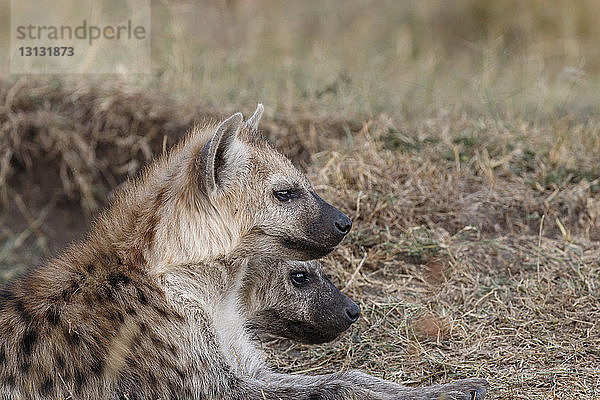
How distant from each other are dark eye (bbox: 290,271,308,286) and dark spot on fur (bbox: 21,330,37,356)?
997 millimetres

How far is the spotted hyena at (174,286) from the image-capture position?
2.58 metres

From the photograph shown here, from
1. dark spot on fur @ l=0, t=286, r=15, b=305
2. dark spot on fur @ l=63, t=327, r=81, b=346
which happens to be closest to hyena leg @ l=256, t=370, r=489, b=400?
dark spot on fur @ l=63, t=327, r=81, b=346

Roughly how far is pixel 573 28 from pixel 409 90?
3106mm

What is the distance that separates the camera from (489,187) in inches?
162

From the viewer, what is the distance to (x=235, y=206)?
2816 mm

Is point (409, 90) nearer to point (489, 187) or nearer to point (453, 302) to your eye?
point (489, 187)

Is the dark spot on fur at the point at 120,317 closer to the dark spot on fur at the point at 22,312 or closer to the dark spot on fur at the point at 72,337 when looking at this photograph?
the dark spot on fur at the point at 72,337

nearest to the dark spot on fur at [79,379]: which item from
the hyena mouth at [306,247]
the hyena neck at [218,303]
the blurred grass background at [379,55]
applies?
the hyena neck at [218,303]

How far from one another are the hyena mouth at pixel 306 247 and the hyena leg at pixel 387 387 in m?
0.44

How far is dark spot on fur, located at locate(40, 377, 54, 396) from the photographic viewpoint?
8.31ft

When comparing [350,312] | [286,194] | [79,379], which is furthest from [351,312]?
[79,379]

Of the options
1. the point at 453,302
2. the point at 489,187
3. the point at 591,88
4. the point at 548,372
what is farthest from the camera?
the point at 591,88

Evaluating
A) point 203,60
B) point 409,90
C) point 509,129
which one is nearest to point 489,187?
point 509,129

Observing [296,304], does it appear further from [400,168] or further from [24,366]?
[400,168]
